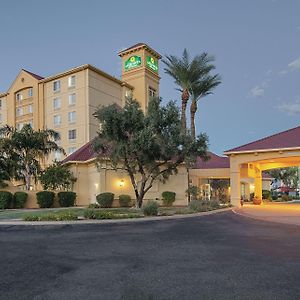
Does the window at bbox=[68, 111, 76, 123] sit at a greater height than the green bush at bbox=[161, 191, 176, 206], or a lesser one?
greater

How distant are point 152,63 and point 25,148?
1239 inches

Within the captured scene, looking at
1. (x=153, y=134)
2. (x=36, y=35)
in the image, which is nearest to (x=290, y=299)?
(x=153, y=134)

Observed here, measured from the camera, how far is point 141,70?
184 feet

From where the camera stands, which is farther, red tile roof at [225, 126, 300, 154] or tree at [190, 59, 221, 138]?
tree at [190, 59, 221, 138]

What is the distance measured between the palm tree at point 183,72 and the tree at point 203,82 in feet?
2.08

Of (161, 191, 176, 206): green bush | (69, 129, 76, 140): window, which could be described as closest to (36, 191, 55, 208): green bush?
(161, 191, 176, 206): green bush

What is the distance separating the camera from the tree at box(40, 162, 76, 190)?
32094mm

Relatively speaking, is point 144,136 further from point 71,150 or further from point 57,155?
point 57,155

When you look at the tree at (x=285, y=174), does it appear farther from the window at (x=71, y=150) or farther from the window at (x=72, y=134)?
the window at (x=72, y=134)

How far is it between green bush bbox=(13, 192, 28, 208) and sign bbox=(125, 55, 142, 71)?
112ft

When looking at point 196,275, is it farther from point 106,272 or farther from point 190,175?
point 190,175

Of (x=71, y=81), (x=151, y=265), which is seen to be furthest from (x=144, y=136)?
(x=71, y=81)

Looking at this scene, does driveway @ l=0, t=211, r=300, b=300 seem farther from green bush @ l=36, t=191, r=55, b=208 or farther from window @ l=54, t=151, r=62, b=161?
window @ l=54, t=151, r=62, b=161

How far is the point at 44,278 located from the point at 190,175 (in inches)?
1151
